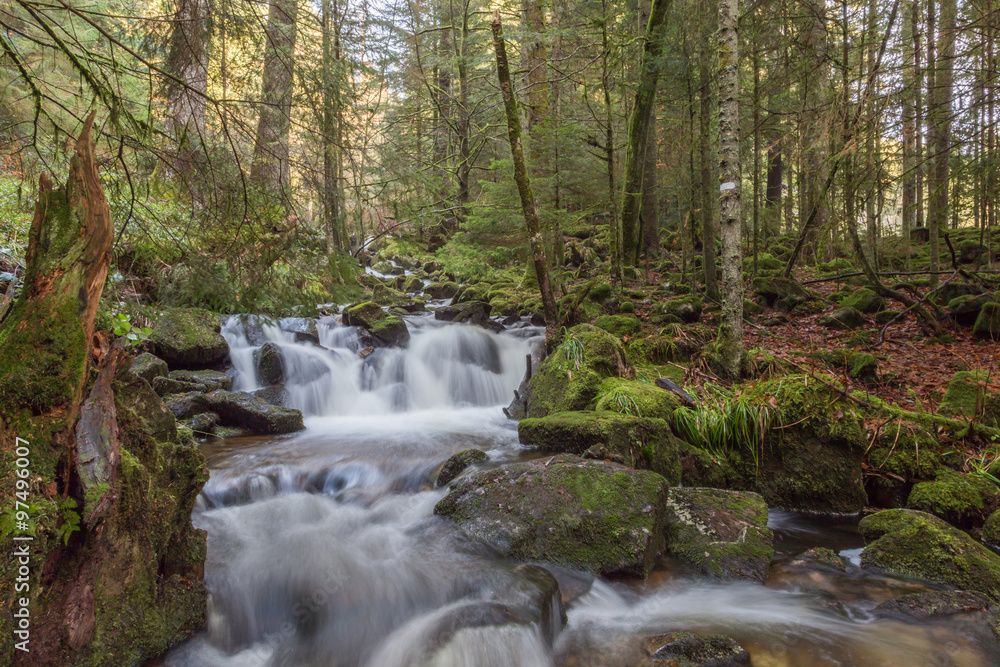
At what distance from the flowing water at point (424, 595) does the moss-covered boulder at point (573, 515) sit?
0.50ft

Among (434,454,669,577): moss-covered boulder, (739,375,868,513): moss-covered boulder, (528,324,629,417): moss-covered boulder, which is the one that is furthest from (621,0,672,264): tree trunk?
(434,454,669,577): moss-covered boulder

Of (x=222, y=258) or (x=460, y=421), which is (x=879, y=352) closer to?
(x=460, y=421)

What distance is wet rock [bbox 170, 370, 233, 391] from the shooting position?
8.01 meters

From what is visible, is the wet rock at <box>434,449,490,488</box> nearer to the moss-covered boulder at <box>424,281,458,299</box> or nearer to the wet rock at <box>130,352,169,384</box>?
the wet rock at <box>130,352,169,384</box>

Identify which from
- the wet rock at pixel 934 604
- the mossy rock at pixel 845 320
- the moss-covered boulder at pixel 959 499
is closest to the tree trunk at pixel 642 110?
the mossy rock at pixel 845 320

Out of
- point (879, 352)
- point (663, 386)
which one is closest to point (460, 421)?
point (663, 386)

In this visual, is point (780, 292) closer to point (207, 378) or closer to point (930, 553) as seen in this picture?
point (930, 553)

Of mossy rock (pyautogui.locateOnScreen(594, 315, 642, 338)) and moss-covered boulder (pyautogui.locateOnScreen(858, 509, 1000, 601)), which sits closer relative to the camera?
moss-covered boulder (pyautogui.locateOnScreen(858, 509, 1000, 601))

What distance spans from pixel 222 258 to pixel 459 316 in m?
8.55

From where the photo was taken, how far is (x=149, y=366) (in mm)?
7395

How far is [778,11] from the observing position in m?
8.60

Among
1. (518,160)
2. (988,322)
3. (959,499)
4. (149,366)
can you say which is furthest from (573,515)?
(988,322)

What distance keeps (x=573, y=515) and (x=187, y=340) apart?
7.45 m

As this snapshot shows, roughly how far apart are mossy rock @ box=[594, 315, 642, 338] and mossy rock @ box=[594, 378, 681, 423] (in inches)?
94.9
